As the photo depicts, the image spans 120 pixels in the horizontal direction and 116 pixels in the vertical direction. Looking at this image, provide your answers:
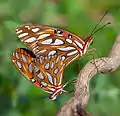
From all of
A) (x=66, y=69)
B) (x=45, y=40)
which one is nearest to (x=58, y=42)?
(x=45, y=40)

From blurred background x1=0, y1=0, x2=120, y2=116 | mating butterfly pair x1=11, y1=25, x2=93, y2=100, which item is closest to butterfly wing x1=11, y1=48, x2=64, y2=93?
mating butterfly pair x1=11, y1=25, x2=93, y2=100

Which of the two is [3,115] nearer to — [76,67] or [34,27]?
[76,67]

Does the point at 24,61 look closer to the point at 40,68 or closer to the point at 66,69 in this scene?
the point at 40,68

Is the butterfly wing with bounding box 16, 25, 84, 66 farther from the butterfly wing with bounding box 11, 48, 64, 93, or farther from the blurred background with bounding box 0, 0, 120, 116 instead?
the blurred background with bounding box 0, 0, 120, 116

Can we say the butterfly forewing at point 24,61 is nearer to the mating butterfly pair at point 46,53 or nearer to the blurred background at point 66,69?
the mating butterfly pair at point 46,53

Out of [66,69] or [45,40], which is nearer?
[45,40]
